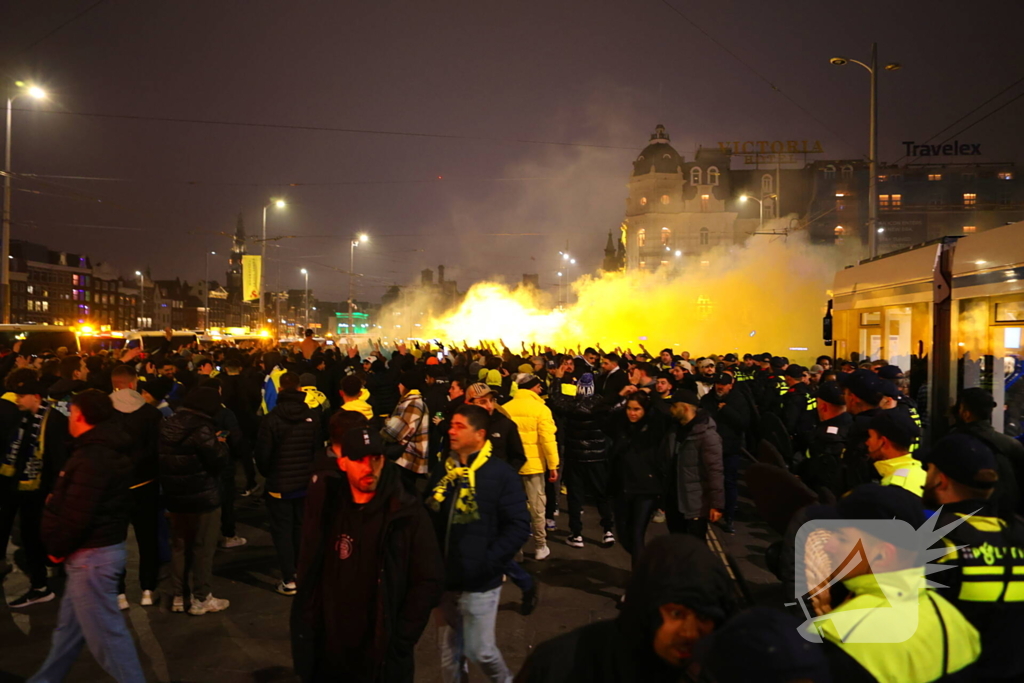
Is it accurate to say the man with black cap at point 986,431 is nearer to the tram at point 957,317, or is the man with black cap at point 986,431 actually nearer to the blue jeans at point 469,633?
the tram at point 957,317

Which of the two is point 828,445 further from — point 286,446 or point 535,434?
point 286,446

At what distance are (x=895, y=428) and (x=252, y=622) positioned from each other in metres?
5.03

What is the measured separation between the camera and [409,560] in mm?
3357

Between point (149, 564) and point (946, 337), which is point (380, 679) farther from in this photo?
point (946, 337)

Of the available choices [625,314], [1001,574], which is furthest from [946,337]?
[625,314]

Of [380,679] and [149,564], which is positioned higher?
[380,679]

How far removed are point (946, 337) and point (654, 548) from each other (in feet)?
33.9

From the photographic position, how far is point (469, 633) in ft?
13.0

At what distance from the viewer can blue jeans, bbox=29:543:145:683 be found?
13.4 feet

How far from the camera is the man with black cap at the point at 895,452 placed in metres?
4.03

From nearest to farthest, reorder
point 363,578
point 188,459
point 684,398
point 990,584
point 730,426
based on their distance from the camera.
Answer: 1. point 990,584
2. point 363,578
3. point 188,459
4. point 684,398
5. point 730,426

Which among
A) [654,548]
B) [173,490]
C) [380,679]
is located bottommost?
[380,679]

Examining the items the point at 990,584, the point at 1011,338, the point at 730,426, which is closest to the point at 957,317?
the point at 1011,338

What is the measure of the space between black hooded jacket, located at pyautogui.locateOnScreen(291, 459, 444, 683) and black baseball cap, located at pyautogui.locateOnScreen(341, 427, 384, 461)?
17 centimetres
